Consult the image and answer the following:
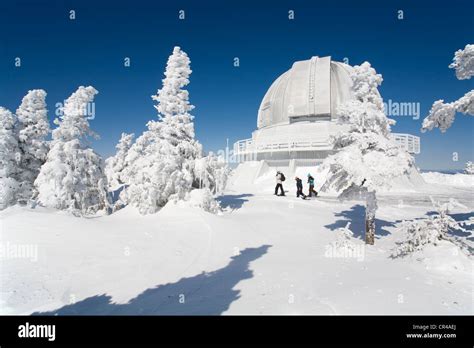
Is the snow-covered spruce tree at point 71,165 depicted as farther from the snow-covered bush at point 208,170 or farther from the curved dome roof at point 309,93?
the curved dome roof at point 309,93

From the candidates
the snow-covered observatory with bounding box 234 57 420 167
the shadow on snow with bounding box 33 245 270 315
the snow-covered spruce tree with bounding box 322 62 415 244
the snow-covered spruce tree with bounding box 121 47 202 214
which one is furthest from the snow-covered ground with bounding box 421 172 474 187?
the shadow on snow with bounding box 33 245 270 315

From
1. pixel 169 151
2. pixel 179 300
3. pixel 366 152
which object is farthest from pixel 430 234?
pixel 169 151

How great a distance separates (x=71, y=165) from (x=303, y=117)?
2868 centimetres

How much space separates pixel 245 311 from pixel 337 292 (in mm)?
2066

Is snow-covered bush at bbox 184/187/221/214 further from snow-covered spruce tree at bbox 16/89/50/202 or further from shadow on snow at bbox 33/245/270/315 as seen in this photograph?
snow-covered spruce tree at bbox 16/89/50/202

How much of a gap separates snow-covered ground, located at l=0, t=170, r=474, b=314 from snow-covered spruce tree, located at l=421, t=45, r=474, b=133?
2.79 meters

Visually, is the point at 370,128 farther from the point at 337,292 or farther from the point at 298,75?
the point at 298,75

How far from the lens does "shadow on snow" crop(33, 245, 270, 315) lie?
16.5 ft

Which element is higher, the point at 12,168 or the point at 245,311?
the point at 12,168

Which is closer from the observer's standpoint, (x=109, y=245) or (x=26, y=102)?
(x=109, y=245)
